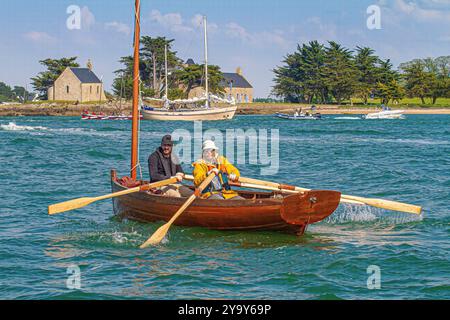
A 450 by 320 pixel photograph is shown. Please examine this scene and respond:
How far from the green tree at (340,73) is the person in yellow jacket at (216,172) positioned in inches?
4511

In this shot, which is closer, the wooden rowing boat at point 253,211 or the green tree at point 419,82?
the wooden rowing boat at point 253,211

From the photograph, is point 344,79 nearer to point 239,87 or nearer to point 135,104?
point 239,87

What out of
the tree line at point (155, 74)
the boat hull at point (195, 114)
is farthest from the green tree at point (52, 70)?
the boat hull at point (195, 114)

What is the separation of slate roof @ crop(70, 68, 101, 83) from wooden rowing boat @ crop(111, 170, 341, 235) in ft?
350

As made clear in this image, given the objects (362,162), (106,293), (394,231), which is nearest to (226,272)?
(106,293)

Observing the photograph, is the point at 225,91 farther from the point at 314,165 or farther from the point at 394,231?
the point at 394,231

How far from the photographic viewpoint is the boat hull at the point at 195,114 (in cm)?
9094

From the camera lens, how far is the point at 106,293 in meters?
10.8

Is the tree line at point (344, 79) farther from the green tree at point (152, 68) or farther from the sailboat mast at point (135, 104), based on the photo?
the sailboat mast at point (135, 104)

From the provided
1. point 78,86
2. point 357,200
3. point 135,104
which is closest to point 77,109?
point 78,86

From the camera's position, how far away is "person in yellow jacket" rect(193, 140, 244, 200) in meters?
14.5
